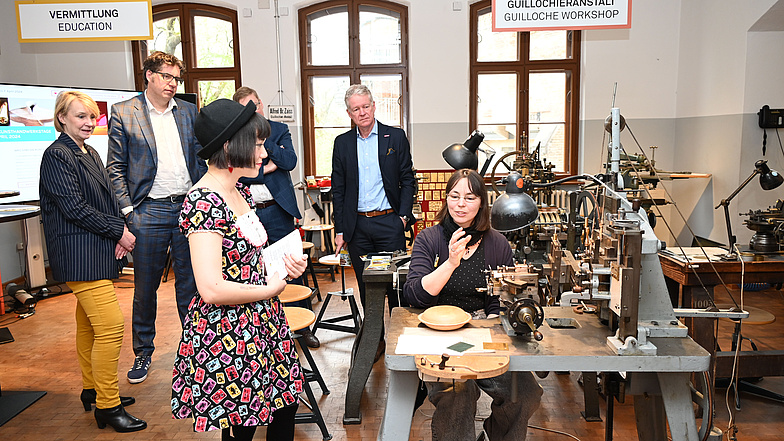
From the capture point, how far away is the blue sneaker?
3.58 meters

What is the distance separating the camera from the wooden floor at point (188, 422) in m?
2.89

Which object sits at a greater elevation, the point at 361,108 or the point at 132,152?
the point at 361,108

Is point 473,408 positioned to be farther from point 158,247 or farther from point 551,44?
point 551,44

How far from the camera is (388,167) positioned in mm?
3705

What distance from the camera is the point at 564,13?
4.13m

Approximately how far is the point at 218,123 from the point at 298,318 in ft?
4.23

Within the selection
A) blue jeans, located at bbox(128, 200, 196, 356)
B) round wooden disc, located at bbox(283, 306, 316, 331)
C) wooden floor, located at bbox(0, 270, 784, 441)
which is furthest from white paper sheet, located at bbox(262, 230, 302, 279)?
blue jeans, located at bbox(128, 200, 196, 356)

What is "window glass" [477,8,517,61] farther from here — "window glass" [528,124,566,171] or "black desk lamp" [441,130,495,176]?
"black desk lamp" [441,130,495,176]

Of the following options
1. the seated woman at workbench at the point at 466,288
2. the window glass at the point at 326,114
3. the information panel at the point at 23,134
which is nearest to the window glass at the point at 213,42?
the window glass at the point at 326,114

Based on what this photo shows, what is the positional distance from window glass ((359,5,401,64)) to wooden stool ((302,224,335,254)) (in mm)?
2164

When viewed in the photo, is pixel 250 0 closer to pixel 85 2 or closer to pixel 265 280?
pixel 85 2

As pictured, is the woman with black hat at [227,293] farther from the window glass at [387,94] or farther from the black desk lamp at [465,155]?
the window glass at [387,94]

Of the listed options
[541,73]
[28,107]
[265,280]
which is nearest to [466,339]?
[265,280]

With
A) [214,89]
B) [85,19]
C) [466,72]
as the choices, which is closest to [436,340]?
[85,19]
